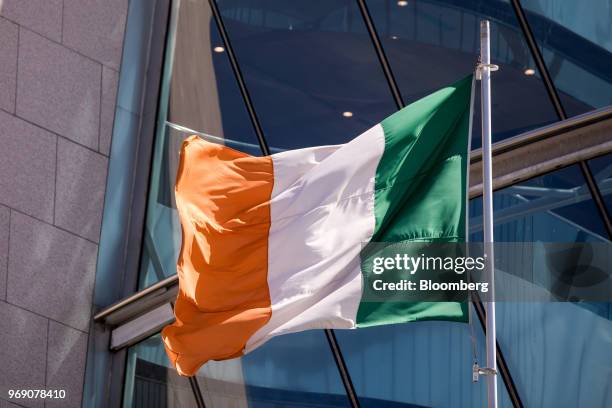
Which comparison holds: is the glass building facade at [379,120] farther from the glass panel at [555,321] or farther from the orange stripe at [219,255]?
the orange stripe at [219,255]

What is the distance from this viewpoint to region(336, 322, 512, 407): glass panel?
12.2 m

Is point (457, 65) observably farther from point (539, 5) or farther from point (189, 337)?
point (189, 337)

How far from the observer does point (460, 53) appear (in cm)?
1312

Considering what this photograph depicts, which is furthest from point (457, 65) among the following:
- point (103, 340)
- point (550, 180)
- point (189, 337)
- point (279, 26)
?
point (103, 340)

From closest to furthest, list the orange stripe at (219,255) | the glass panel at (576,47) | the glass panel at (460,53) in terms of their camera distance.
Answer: the orange stripe at (219,255), the glass panel at (576,47), the glass panel at (460,53)

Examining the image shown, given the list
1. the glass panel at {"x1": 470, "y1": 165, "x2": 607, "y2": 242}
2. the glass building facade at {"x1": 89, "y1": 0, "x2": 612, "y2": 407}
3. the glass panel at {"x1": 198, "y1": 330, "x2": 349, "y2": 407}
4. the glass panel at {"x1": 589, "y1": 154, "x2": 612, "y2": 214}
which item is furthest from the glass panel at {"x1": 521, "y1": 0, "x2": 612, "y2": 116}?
the glass panel at {"x1": 198, "y1": 330, "x2": 349, "y2": 407}

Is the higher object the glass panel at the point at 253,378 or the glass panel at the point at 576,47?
the glass panel at the point at 576,47

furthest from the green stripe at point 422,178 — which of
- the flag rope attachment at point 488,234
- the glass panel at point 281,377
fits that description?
the glass panel at point 281,377

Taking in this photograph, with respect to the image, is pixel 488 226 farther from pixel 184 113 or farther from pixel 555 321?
pixel 184 113

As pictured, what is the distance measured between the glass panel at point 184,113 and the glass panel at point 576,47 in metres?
4.09

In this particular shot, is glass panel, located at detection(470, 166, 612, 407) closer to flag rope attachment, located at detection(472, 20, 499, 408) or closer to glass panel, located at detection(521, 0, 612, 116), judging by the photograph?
glass panel, located at detection(521, 0, 612, 116)

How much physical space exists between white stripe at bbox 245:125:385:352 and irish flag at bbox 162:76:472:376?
0.01 metres

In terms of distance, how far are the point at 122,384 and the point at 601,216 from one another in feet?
23.1

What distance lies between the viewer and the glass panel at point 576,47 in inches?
480
